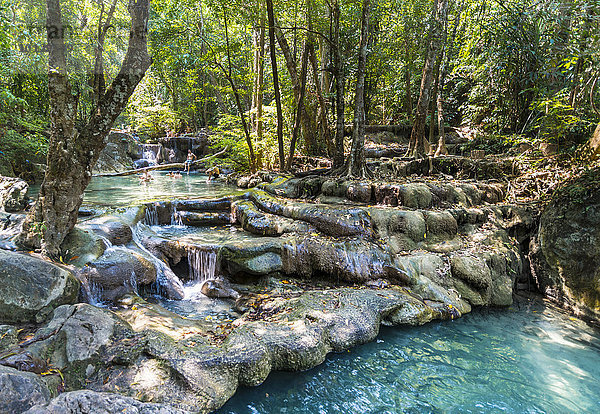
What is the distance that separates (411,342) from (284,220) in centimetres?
348

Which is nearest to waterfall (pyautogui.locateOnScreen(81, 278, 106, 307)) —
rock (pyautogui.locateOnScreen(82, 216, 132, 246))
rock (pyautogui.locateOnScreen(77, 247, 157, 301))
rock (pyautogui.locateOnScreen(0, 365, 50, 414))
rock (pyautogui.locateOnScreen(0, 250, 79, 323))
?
rock (pyautogui.locateOnScreen(77, 247, 157, 301))

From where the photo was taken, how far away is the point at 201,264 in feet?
19.6

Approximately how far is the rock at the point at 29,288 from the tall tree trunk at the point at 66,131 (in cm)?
75

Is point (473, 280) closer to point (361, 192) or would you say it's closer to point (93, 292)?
point (361, 192)

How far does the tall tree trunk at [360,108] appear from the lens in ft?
27.7

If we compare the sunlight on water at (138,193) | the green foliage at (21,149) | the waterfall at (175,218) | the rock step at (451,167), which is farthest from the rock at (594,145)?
the green foliage at (21,149)

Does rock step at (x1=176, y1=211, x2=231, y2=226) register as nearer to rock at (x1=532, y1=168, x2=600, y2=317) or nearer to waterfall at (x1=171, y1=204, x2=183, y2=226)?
waterfall at (x1=171, y1=204, x2=183, y2=226)

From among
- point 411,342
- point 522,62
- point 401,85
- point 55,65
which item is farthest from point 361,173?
Answer: point 401,85

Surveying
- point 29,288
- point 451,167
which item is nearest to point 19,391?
point 29,288

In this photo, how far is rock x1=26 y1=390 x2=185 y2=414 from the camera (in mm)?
2480

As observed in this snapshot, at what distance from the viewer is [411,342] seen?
4414 millimetres

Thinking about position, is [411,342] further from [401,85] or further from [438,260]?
[401,85]

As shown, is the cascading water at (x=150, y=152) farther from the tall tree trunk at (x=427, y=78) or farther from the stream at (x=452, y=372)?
the stream at (x=452, y=372)

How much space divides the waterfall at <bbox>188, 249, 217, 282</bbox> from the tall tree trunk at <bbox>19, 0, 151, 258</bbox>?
210 cm
